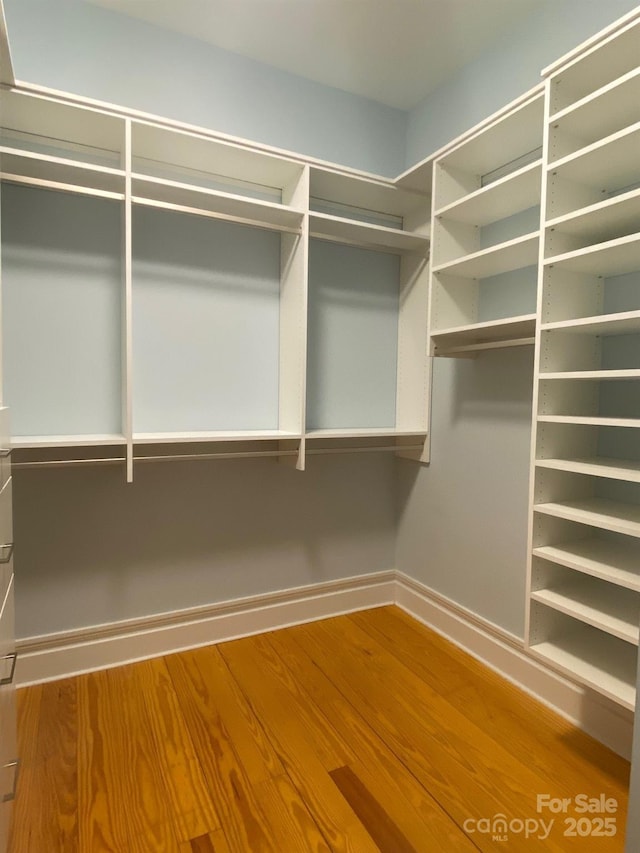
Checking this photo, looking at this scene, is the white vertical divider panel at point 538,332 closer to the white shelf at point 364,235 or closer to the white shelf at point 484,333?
the white shelf at point 484,333

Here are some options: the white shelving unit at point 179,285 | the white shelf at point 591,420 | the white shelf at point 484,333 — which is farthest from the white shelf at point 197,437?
the white shelf at point 591,420

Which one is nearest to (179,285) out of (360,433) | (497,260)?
(360,433)

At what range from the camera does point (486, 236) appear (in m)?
2.18

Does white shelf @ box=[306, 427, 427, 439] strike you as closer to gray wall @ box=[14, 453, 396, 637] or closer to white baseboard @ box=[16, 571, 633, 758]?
gray wall @ box=[14, 453, 396, 637]

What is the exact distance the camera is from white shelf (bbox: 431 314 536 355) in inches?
68.7

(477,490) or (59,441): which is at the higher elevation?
(59,441)

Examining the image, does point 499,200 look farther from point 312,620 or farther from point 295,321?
point 312,620

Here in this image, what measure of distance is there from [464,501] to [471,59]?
2039 millimetres

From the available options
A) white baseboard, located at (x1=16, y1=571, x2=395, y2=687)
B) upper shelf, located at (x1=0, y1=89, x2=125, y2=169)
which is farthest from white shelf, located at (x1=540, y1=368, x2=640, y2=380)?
upper shelf, located at (x1=0, y1=89, x2=125, y2=169)

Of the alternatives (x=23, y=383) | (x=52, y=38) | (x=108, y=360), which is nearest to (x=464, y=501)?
(x=108, y=360)

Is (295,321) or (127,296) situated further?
(295,321)

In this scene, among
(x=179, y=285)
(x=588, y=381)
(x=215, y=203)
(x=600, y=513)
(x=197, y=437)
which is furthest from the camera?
(x=179, y=285)

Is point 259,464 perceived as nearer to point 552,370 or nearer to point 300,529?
point 300,529

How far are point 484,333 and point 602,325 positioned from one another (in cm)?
59
